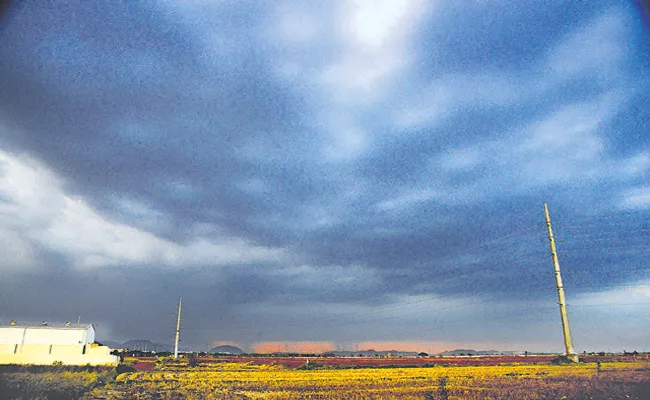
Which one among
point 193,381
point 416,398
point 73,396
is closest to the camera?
point 416,398

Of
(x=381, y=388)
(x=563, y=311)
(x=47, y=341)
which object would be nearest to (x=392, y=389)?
(x=381, y=388)

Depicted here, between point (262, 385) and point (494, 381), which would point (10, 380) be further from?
point (494, 381)

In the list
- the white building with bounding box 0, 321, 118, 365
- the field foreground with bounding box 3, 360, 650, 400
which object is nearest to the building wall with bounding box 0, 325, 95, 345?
the white building with bounding box 0, 321, 118, 365

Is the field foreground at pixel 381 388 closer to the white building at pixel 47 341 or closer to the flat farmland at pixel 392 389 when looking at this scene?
the flat farmland at pixel 392 389

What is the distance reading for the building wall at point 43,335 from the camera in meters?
71.5

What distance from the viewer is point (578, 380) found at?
130ft

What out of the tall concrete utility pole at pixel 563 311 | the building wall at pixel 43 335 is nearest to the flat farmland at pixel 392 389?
the tall concrete utility pole at pixel 563 311

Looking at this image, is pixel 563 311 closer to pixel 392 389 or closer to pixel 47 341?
pixel 392 389

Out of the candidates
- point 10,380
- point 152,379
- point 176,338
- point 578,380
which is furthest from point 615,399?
point 176,338

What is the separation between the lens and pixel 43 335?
7450 centimetres

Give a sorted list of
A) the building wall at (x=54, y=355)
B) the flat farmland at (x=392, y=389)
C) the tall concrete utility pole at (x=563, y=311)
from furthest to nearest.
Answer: the tall concrete utility pole at (x=563, y=311)
the building wall at (x=54, y=355)
the flat farmland at (x=392, y=389)

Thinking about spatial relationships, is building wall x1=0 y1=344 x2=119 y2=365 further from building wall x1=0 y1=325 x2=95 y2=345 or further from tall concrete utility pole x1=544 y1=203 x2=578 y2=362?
tall concrete utility pole x1=544 y1=203 x2=578 y2=362

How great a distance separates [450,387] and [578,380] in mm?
12056

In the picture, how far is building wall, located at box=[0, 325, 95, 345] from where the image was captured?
235 feet
